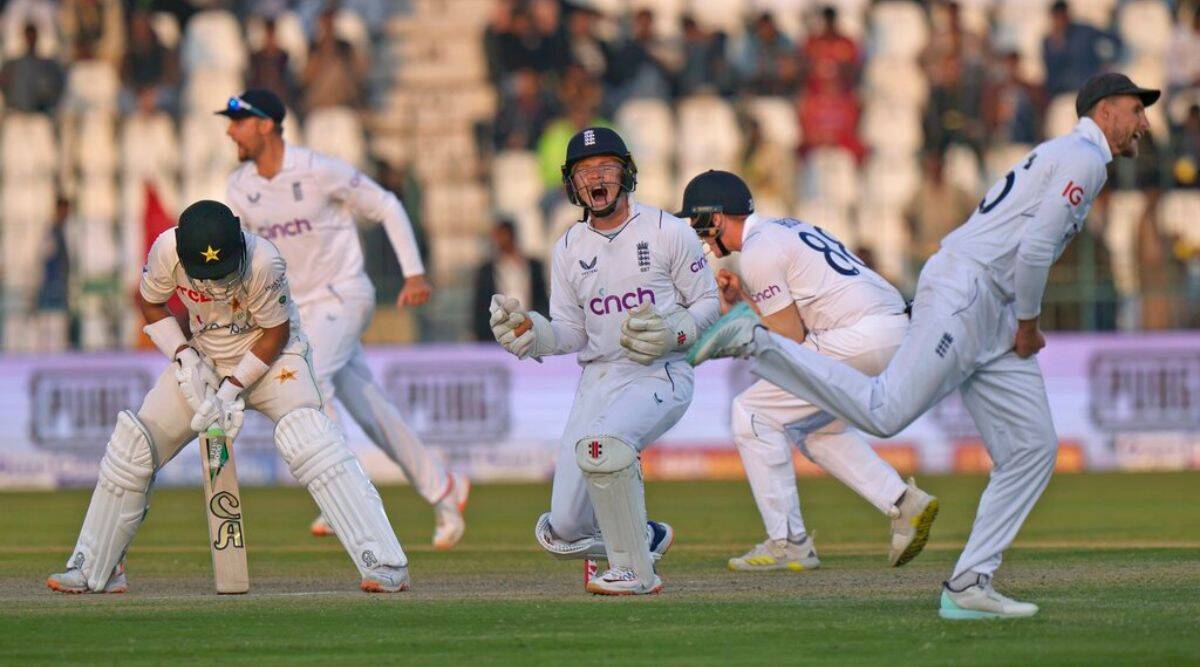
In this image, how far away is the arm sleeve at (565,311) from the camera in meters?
8.94

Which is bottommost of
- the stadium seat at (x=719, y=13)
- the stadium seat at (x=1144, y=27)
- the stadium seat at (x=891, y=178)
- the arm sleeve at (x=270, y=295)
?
the arm sleeve at (x=270, y=295)

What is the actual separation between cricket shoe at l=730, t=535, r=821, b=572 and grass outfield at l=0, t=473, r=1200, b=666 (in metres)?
0.16

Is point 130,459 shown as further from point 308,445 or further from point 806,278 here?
point 806,278

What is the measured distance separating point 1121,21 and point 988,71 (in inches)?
88.6

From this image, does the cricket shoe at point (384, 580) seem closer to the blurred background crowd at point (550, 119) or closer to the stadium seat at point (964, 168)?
the blurred background crowd at point (550, 119)

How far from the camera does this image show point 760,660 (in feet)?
21.9

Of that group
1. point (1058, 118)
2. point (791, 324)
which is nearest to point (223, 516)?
point (791, 324)

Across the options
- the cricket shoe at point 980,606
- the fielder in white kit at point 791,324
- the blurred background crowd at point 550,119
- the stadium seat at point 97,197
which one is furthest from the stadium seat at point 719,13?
the cricket shoe at point 980,606

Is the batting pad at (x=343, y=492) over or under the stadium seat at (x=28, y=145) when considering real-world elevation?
under

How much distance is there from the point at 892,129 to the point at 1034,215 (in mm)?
14136

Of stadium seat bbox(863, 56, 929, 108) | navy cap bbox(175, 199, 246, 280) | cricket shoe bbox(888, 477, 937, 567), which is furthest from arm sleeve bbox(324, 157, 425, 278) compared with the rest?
stadium seat bbox(863, 56, 929, 108)

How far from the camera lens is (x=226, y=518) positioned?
890 centimetres

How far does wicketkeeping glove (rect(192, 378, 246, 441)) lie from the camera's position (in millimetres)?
8805

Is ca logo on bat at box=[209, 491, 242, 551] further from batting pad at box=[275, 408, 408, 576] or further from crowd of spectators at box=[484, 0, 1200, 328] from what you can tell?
crowd of spectators at box=[484, 0, 1200, 328]
